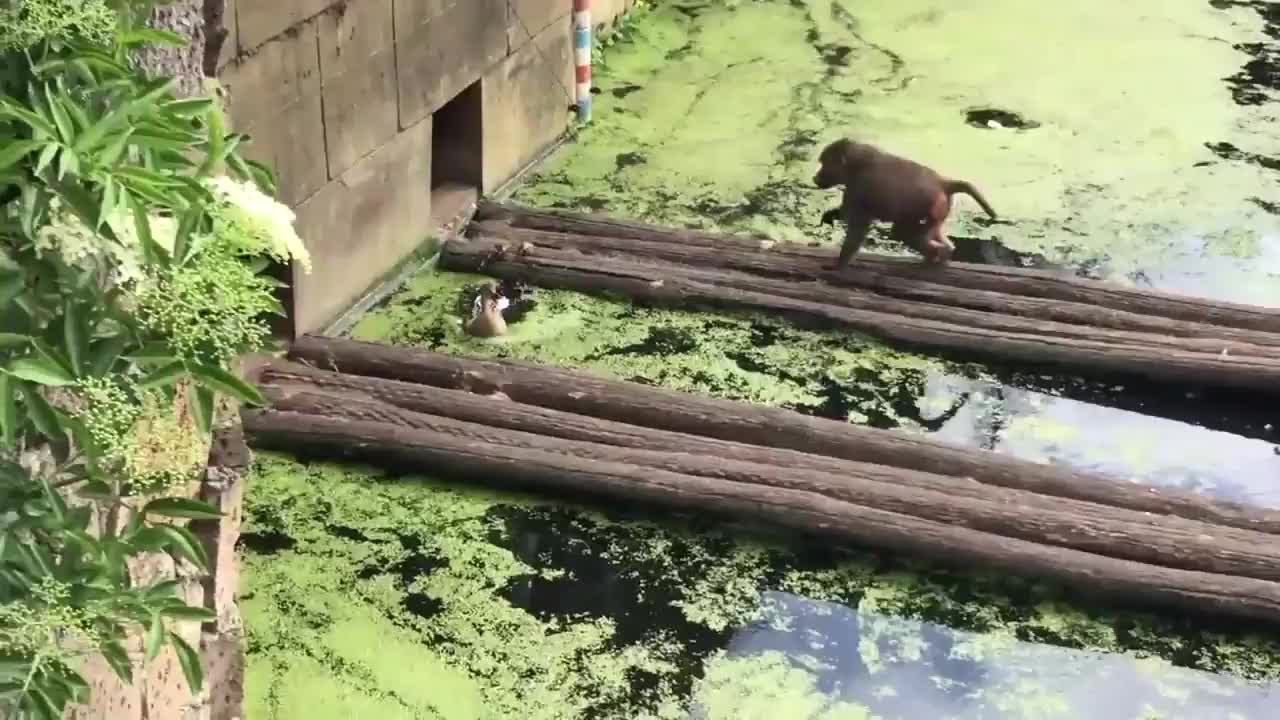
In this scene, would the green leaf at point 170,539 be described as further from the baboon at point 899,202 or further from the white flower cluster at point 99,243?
the baboon at point 899,202

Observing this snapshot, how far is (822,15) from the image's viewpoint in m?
6.72

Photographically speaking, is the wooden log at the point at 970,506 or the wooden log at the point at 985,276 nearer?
the wooden log at the point at 970,506

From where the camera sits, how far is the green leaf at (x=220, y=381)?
1441mm

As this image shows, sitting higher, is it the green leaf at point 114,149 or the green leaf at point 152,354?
the green leaf at point 114,149

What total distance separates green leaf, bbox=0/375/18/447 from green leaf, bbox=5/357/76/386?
0.01 meters

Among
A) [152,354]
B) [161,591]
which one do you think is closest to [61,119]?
[152,354]

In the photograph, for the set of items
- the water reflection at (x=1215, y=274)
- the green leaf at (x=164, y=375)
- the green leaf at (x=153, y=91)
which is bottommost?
the water reflection at (x=1215, y=274)

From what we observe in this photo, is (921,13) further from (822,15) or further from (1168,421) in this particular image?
(1168,421)

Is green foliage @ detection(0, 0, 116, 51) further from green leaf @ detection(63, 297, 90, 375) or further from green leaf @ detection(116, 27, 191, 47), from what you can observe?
green leaf @ detection(63, 297, 90, 375)

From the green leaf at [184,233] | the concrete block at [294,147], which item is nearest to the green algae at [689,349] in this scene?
the concrete block at [294,147]

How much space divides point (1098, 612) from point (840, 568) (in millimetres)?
571

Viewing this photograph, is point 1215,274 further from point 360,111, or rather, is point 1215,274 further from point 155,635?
point 155,635

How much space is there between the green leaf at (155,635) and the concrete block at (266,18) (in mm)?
2306

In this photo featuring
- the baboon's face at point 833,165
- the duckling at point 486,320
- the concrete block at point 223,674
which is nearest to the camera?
the concrete block at point 223,674
